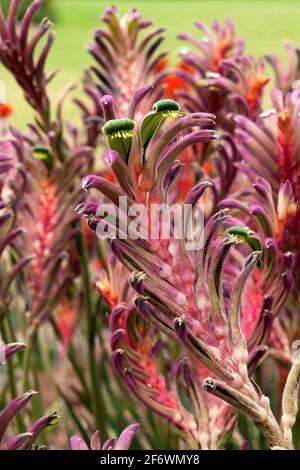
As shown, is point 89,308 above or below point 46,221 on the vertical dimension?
below

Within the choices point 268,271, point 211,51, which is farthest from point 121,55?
point 268,271

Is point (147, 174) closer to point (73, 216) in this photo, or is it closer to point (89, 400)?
point (73, 216)

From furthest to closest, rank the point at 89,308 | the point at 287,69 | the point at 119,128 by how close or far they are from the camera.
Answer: the point at 287,69 < the point at 89,308 < the point at 119,128

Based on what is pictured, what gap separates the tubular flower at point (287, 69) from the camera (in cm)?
116

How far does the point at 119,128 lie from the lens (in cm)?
55

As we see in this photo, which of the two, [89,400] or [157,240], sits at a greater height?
[157,240]

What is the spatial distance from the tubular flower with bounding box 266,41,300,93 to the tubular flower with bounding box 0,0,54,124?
34 cm

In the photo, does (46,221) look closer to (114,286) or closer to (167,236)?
(114,286)

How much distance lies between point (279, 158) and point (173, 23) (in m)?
10.7

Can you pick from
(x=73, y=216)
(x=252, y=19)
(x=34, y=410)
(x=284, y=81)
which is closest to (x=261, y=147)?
(x=73, y=216)

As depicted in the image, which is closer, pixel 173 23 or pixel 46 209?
pixel 46 209

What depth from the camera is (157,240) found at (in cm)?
58

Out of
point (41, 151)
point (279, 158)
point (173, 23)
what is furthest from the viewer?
point (173, 23)

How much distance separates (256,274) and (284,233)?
4cm
